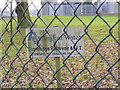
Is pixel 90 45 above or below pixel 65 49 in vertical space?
below

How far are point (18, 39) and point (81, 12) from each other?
358cm

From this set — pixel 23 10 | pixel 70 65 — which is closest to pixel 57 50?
pixel 23 10

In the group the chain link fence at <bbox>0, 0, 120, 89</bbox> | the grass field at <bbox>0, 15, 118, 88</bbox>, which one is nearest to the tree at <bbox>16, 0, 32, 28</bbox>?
the chain link fence at <bbox>0, 0, 120, 89</bbox>

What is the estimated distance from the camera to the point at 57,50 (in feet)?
4.48

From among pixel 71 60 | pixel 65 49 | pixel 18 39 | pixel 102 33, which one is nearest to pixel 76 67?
pixel 71 60

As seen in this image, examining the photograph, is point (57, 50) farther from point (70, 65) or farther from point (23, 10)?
point (70, 65)

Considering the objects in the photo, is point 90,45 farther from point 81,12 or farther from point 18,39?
point 81,12

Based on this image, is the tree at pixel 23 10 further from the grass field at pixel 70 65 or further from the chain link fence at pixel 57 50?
the grass field at pixel 70 65

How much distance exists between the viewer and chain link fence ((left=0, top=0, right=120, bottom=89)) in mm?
1267

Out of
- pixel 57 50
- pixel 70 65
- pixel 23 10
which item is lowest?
pixel 70 65

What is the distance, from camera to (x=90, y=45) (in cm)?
536

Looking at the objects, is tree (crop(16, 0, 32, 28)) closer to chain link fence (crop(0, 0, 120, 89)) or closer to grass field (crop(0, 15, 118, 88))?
chain link fence (crop(0, 0, 120, 89))

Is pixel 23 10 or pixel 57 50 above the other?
pixel 23 10

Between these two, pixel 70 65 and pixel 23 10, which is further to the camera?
pixel 70 65
